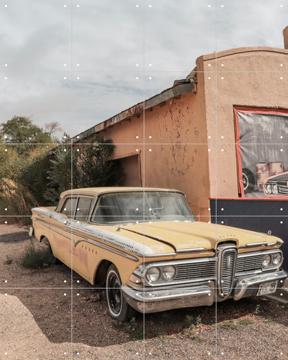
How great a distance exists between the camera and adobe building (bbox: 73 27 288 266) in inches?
248

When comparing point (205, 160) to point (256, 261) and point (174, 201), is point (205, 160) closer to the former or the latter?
point (174, 201)

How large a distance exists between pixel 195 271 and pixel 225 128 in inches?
143

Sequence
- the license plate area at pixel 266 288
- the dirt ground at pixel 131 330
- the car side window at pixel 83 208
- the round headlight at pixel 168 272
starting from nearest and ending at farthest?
the dirt ground at pixel 131 330 → the round headlight at pixel 168 272 → the license plate area at pixel 266 288 → the car side window at pixel 83 208

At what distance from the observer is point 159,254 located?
10.6 feet

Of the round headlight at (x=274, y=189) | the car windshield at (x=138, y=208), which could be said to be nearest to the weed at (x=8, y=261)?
the car windshield at (x=138, y=208)

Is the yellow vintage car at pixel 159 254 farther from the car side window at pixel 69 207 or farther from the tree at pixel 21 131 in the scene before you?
the tree at pixel 21 131

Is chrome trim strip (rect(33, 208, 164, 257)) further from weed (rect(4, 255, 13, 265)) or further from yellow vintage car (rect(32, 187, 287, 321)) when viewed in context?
weed (rect(4, 255, 13, 265))

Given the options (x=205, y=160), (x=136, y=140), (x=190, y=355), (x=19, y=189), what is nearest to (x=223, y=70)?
(x=205, y=160)

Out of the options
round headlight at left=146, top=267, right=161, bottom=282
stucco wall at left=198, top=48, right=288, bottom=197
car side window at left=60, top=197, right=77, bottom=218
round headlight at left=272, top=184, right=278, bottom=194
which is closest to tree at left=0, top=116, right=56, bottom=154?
car side window at left=60, top=197, right=77, bottom=218

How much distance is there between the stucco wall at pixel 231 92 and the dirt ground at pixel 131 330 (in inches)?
99.6

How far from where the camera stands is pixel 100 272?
159 inches

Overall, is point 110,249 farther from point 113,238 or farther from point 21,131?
point 21,131

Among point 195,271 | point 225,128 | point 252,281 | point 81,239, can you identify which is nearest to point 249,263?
point 252,281

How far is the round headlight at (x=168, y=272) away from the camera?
10.9 feet
